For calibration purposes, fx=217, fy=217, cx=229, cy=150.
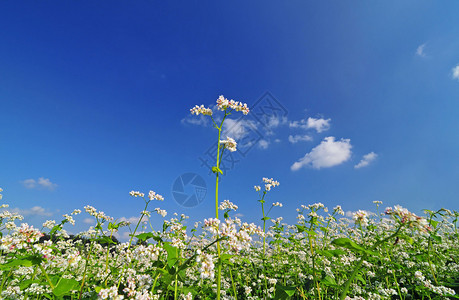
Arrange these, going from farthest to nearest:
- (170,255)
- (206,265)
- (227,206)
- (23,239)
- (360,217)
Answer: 1. (227,206)
2. (360,217)
3. (23,239)
4. (170,255)
5. (206,265)

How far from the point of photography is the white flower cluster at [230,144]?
3.64 meters

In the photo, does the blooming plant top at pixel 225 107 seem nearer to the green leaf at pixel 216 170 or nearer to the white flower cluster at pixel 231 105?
the white flower cluster at pixel 231 105

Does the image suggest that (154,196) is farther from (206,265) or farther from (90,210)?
(206,265)

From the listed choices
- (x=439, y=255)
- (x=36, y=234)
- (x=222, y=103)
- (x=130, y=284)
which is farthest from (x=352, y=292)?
(x=36, y=234)

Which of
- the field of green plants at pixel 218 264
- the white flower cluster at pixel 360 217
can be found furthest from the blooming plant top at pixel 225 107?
the white flower cluster at pixel 360 217

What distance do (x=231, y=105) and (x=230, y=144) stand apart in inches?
35.3

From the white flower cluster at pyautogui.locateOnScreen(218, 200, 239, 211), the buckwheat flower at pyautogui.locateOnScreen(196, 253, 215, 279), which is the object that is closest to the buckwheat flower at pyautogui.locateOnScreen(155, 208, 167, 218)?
the white flower cluster at pyautogui.locateOnScreen(218, 200, 239, 211)

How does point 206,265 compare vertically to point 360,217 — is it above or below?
below

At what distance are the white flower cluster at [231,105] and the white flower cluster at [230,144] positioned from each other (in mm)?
795

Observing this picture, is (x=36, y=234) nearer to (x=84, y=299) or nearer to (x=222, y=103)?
(x=84, y=299)

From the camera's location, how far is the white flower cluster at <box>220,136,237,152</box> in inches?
143

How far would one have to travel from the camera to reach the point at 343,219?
392 inches

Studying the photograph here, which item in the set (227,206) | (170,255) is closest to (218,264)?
(170,255)

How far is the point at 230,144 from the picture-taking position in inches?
146
